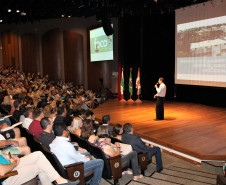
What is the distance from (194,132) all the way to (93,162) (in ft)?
11.4

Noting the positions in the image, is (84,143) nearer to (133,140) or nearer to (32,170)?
(133,140)

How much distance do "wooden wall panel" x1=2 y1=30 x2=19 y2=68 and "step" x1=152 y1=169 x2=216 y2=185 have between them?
59.2 ft

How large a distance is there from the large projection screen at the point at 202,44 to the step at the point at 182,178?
5.12 m

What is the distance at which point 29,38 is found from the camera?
18.0 meters

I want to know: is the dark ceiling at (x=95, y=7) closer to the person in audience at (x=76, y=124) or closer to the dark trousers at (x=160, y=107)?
the dark trousers at (x=160, y=107)

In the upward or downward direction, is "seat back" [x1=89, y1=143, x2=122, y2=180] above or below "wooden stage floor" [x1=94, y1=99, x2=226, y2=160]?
above

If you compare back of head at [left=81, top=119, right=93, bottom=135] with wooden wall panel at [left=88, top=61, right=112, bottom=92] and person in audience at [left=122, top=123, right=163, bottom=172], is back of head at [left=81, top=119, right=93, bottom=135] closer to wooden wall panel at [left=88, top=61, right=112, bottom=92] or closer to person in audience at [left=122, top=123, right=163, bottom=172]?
person in audience at [left=122, top=123, right=163, bottom=172]

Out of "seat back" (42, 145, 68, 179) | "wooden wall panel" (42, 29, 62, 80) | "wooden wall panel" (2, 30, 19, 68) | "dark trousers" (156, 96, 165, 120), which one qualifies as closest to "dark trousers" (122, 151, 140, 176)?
"seat back" (42, 145, 68, 179)

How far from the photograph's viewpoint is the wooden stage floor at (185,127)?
179 inches

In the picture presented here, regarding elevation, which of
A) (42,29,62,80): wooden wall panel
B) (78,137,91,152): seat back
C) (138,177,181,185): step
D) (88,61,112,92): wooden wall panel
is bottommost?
(138,177,181,185): step

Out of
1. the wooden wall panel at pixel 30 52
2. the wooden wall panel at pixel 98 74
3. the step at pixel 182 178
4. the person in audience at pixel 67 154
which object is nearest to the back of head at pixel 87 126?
the person in audience at pixel 67 154

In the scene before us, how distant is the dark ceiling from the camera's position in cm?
954

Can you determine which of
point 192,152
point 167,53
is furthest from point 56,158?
point 167,53

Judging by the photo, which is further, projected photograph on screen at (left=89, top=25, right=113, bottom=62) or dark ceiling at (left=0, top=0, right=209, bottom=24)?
projected photograph on screen at (left=89, top=25, right=113, bottom=62)
